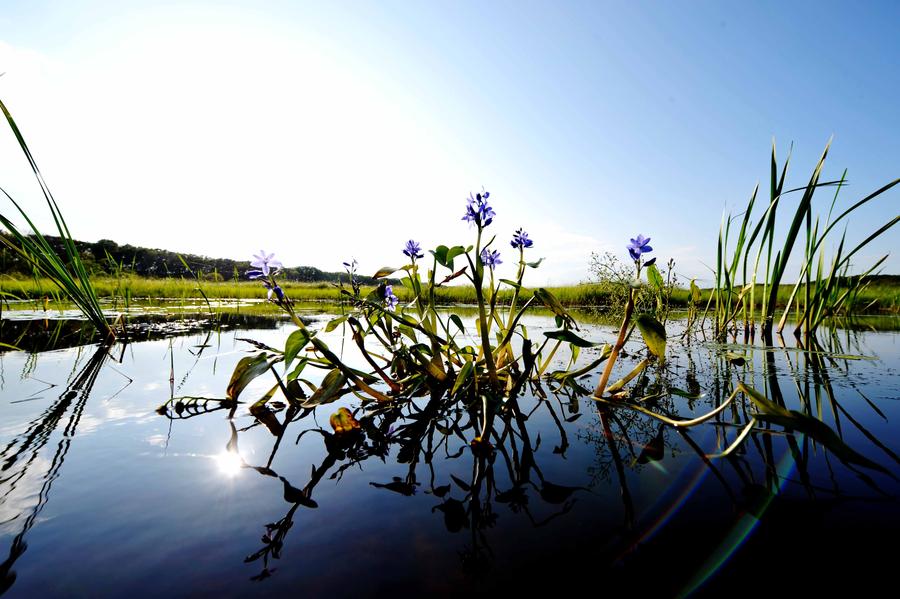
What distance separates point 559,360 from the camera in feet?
10.4

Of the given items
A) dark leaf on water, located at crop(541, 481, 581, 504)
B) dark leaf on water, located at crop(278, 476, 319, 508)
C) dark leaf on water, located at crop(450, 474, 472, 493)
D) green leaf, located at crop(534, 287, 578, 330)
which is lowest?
dark leaf on water, located at crop(278, 476, 319, 508)

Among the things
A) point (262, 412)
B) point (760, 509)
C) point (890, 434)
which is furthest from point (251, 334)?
point (890, 434)

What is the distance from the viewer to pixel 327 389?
1786 millimetres

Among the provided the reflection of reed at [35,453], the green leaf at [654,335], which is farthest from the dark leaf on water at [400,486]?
the green leaf at [654,335]

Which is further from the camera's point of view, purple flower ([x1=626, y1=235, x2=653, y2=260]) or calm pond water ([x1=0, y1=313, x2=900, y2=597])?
purple flower ([x1=626, y1=235, x2=653, y2=260])

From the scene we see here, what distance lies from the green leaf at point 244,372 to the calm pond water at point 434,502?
0.15 m

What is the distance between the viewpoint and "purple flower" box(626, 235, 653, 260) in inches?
66.1

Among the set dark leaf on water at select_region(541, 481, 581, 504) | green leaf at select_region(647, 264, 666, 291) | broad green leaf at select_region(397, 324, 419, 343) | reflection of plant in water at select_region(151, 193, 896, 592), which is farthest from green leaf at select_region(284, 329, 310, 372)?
green leaf at select_region(647, 264, 666, 291)

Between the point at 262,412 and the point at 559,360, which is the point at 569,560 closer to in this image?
the point at 262,412

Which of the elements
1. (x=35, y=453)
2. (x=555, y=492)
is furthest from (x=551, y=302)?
(x=35, y=453)

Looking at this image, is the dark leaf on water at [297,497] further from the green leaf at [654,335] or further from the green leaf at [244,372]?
the green leaf at [654,335]

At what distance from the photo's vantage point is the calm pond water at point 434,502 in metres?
0.73

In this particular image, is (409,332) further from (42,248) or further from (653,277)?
(42,248)

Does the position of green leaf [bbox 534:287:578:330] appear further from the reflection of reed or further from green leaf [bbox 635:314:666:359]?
the reflection of reed
